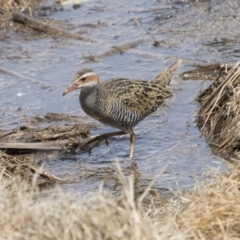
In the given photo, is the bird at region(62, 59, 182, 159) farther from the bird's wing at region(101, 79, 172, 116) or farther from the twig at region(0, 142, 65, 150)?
the twig at region(0, 142, 65, 150)

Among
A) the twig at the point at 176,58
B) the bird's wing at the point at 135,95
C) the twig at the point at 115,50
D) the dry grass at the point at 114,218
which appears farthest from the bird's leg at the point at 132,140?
the dry grass at the point at 114,218

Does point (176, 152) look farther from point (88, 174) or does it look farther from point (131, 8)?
point (131, 8)

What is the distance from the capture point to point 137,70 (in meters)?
11.7

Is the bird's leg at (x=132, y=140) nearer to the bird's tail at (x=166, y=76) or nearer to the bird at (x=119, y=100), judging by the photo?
the bird at (x=119, y=100)

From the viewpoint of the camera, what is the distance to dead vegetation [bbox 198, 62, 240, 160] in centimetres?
889

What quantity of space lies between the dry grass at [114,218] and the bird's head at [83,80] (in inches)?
123

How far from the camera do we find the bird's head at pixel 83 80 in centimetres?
895

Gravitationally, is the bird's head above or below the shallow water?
above

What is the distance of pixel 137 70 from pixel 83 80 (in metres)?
2.72

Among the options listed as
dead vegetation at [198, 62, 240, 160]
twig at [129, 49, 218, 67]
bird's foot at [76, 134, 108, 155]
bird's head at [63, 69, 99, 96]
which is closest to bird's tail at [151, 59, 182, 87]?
dead vegetation at [198, 62, 240, 160]

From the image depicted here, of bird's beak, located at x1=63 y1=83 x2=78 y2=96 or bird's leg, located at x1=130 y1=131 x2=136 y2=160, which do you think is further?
bird's leg, located at x1=130 y1=131 x2=136 y2=160

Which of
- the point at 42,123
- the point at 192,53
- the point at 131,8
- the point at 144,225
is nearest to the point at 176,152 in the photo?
the point at 42,123

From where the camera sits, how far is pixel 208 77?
10891 millimetres

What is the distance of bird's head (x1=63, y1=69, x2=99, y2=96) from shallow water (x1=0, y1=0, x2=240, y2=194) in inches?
30.0
